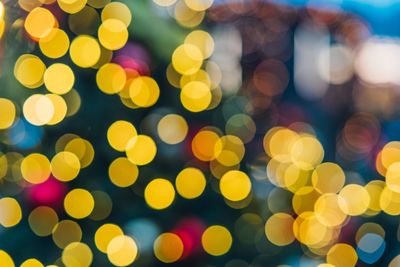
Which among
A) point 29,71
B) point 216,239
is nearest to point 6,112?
point 29,71

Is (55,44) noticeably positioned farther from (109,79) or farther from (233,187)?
(233,187)

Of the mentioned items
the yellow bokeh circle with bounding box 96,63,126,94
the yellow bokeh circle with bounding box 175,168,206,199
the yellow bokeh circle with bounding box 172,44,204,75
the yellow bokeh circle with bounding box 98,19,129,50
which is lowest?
the yellow bokeh circle with bounding box 175,168,206,199

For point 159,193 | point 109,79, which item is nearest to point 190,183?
point 159,193

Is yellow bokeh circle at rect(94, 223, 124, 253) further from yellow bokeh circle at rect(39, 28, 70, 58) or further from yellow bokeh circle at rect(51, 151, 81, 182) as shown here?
yellow bokeh circle at rect(39, 28, 70, 58)

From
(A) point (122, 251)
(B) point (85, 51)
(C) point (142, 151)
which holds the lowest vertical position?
(A) point (122, 251)

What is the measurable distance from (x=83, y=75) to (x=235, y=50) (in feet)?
1.10

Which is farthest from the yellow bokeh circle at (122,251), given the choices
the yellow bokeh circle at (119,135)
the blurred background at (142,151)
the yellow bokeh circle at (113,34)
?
the yellow bokeh circle at (113,34)

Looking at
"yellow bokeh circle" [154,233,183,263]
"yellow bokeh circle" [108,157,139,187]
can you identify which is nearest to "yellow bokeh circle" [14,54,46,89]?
"yellow bokeh circle" [108,157,139,187]

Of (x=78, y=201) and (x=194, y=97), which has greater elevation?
(x=194, y=97)

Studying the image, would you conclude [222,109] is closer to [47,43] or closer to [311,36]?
[47,43]

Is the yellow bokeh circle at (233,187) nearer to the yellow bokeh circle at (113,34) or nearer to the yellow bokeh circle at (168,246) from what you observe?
the yellow bokeh circle at (168,246)

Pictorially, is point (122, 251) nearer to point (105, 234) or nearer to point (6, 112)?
point (105, 234)

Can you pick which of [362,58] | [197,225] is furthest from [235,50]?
[362,58]

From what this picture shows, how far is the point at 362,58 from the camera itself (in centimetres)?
129
